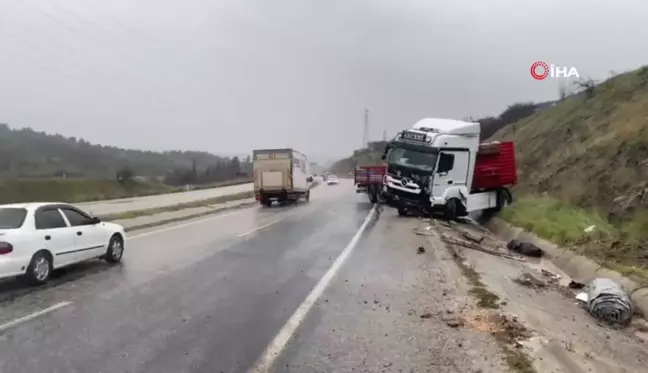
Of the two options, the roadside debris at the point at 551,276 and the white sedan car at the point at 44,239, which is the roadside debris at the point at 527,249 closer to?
the roadside debris at the point at 551,276

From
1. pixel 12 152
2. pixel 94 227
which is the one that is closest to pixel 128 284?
pixel 94 227

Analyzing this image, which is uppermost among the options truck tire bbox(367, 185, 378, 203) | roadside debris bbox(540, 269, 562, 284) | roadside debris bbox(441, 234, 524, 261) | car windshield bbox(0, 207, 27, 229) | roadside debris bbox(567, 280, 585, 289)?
car windshield bbox(0, 207, 27, 229)

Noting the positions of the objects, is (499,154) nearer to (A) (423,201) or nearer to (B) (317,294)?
(A) (423,201)

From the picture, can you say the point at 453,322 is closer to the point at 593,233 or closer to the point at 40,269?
the point at 40,269

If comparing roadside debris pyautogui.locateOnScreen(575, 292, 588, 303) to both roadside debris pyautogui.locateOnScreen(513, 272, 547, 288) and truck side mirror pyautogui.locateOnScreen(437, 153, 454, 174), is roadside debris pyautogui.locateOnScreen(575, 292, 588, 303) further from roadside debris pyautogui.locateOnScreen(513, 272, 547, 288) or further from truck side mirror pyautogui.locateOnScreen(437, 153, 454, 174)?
truck side mirror pyautogui.locateOnScreen(437, 153, 454, 174)

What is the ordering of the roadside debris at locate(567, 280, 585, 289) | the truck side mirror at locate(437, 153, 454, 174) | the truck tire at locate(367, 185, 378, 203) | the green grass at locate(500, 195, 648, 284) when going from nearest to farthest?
the roadside debris at locate(567, 280, 585, 289)
the green grass at locate(500, 195, 648, 284)
the truck side mirror at locate(437, 153, 454, 174)
the truck tire at locate(367, 185, 378, 203)

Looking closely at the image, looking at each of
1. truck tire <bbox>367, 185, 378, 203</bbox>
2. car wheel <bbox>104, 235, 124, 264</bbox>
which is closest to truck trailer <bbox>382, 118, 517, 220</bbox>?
truck tire <bbox>367, 185, 378, 203</bbox>

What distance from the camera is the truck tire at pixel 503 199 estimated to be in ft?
89.3

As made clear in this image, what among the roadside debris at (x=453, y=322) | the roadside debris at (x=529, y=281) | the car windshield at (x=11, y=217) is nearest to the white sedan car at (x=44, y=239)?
the car windshield at (x=11, y=217)

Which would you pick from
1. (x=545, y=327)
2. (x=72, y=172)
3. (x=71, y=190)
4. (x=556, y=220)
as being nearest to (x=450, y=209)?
(x=556, y=220)

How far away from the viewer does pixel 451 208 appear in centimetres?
2502

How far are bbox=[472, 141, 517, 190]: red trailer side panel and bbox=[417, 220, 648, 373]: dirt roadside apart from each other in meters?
13.0

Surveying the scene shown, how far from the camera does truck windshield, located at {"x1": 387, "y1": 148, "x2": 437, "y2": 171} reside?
2472 cm

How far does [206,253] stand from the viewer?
14.7 metres
